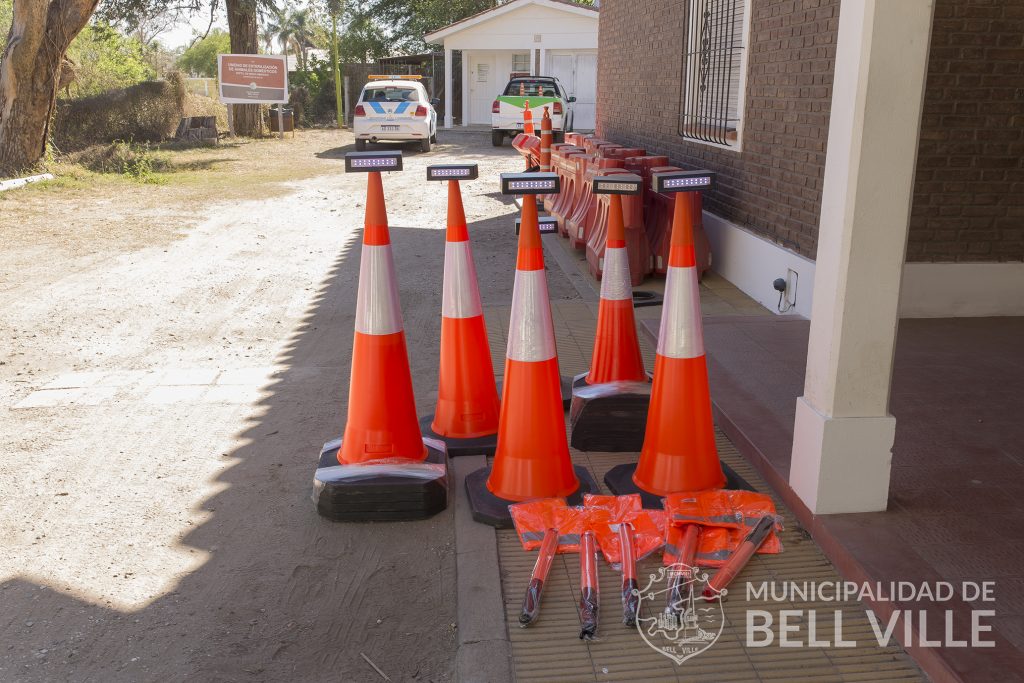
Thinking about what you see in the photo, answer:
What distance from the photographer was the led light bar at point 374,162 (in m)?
4.09

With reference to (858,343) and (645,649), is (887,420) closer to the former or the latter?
(858,343)

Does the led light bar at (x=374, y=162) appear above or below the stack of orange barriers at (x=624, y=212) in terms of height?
above

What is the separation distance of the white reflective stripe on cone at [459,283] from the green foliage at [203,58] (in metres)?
78.8

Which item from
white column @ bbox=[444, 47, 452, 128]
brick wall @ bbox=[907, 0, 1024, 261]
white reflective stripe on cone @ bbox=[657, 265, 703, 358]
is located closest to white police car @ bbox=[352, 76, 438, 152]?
white column @ bbox=[444, 47, 452, 128]

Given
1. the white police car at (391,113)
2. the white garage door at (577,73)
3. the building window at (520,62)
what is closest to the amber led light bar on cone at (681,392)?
the white police car at (391,113)

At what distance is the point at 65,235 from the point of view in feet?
37.6

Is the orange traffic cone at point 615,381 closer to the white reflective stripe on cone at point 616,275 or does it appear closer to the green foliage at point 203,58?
the white reflective stripe on cone at point 616,275

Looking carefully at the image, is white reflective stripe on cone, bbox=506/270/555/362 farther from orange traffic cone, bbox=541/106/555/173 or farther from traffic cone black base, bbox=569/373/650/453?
orange traffic cone, bbox=541/106/555/173

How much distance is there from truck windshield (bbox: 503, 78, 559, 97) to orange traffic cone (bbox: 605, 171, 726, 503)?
2101 cm

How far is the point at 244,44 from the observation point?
88.5ft

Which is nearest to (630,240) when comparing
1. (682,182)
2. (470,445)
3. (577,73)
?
(470,445)

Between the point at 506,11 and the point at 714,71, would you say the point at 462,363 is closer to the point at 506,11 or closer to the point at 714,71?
the point at 714,71

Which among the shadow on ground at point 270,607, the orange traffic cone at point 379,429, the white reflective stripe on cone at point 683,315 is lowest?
the shadow on ground at point 270,607

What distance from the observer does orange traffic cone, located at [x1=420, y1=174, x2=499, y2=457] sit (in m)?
4.55
